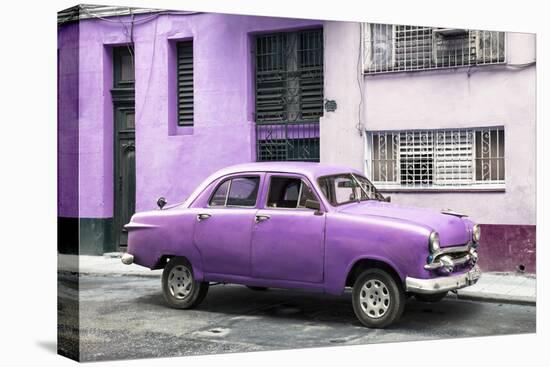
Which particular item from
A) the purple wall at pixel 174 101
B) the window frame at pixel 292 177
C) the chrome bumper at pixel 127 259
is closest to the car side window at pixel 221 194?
the purple wall at pixel 174 101

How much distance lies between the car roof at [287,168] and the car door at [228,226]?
8 cm

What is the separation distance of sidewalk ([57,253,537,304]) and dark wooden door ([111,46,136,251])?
11.3 inches

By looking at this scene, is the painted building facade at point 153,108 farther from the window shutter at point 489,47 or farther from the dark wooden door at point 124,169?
the window shutter at point 489,47

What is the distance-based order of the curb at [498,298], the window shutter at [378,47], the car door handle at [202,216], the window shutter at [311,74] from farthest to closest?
the window shutter at [378,47] → the curb at [498,298] → the window shutter at [311,74] → the car door handle at [202,216]

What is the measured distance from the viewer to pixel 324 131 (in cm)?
988

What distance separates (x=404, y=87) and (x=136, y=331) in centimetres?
447

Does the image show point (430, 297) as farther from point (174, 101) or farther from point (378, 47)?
point (174, 101)

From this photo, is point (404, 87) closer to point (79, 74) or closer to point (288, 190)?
point (288, 190)

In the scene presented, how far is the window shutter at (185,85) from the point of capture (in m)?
9.80

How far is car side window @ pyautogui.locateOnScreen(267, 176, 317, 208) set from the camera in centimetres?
923

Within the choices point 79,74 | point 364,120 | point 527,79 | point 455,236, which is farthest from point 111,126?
point 527,79

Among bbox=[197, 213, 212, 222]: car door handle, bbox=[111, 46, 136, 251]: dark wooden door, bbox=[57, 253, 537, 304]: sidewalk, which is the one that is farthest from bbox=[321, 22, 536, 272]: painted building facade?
bbox=[111, 46, 136, 251]: dark wooden door

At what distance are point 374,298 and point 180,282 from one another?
2.18m

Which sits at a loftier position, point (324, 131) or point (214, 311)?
point (324, 131)
